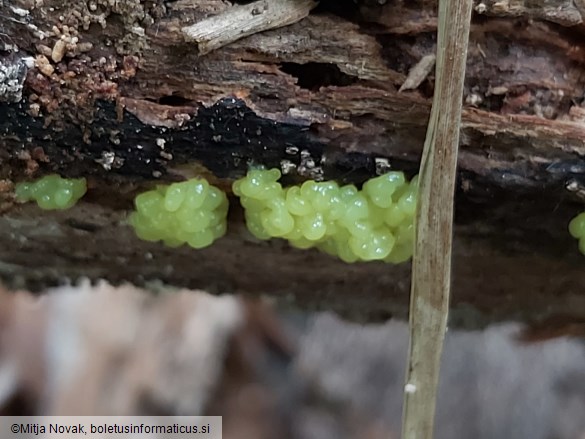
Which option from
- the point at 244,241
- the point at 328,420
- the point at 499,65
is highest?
the point at 499,65

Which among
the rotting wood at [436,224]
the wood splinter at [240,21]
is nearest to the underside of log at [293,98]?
the wood splinter at [240,21]

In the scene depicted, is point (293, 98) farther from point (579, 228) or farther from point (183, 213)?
point (579, 228)

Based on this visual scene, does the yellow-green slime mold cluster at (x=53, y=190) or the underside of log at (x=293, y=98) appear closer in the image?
the underside of log at (x=293, y=98)

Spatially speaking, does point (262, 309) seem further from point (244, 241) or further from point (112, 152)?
point (112, 152)

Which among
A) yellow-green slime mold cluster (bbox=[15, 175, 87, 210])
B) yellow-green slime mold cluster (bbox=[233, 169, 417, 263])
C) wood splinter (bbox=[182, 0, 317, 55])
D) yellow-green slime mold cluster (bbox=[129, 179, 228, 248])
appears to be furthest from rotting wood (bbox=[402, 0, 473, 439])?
yellow-green slime mold cluster (bbox=[15, 175, 87, 210])

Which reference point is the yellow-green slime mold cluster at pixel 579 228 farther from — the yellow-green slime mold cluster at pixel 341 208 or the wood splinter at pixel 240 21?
the wood splinter at pixel 240 21

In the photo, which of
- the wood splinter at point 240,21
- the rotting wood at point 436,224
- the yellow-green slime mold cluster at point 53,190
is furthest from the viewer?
the yellow-green slime mold cluster at point 53,190

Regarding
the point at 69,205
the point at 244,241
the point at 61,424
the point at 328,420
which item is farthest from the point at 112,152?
the point at 328,420
